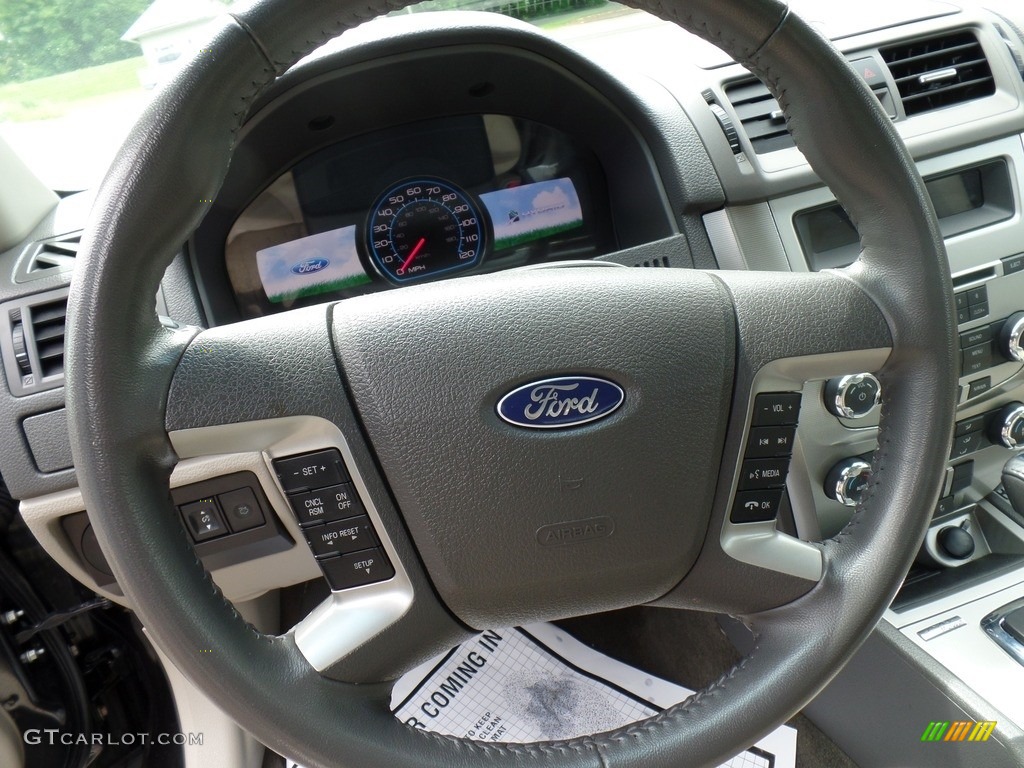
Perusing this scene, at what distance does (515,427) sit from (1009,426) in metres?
0.91

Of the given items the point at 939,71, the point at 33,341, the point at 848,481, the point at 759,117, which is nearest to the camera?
the point at 33,341

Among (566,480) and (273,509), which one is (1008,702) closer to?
(566,480)

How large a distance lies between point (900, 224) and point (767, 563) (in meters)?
0.30

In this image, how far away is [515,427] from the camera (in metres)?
0.64

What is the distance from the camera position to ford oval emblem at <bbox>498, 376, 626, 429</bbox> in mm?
637

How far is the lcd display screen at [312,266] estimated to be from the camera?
1157 mm

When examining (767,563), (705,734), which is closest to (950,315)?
(767,563)

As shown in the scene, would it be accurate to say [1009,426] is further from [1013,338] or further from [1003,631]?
[1003,631]

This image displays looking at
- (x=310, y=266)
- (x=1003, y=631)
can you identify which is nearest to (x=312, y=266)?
(x=310, y=266)

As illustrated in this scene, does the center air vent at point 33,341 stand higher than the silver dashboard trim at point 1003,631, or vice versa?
the center air vent at point 33,341

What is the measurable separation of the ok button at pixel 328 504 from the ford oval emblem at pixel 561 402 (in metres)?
0.13

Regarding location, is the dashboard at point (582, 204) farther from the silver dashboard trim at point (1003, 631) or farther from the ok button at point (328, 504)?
the ok button at point (328, 504)

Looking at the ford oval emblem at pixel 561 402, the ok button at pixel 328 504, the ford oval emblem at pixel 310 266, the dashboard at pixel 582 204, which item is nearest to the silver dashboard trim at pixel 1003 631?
the dashboard at pixel 582 204

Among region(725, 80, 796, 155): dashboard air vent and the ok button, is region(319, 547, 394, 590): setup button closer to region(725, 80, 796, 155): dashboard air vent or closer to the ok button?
the ok button
